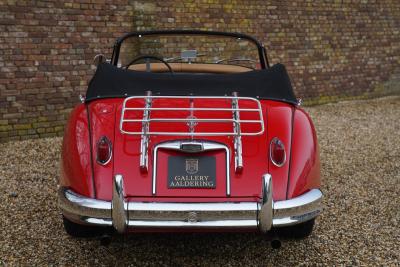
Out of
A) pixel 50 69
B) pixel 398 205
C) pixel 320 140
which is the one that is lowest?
pixel 320 140

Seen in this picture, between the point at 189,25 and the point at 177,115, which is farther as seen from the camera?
the point at 189,25

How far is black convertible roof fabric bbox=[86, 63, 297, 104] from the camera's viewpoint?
308 centimetres

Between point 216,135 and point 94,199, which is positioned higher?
point 216,135

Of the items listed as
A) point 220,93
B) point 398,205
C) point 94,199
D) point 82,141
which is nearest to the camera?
point 94,199

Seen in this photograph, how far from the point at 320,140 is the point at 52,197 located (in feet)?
13.2

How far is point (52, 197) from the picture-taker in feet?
13.5

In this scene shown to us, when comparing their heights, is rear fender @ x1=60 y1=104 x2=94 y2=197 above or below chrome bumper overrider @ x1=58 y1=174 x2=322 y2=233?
above

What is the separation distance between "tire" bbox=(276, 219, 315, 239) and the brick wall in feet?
14.1

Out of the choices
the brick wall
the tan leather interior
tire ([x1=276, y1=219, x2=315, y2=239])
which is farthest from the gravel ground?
the tan leather interior

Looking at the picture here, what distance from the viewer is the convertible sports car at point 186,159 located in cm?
243

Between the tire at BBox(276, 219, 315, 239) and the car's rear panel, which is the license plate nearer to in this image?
the car's rear panel

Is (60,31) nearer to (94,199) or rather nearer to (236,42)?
(236,42)

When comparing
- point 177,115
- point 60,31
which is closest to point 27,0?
point 60,31

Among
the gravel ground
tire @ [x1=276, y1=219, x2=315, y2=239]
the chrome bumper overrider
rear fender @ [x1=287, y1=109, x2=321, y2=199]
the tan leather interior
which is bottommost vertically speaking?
the gravel ground
